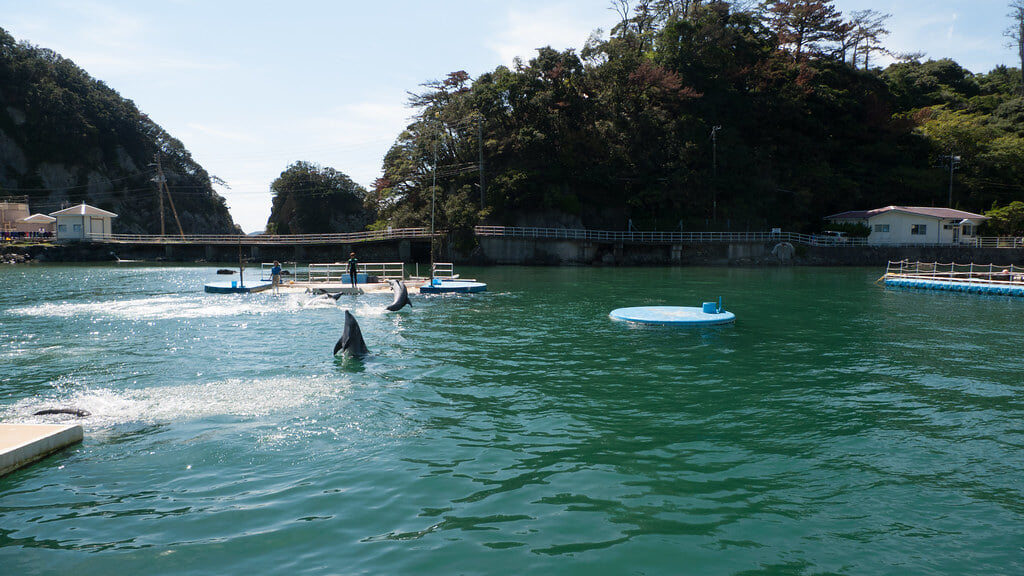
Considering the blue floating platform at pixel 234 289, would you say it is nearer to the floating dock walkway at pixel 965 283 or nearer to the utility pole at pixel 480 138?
the utility pole at pixel 480 138

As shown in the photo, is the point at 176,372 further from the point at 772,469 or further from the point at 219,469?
the point at 772,469

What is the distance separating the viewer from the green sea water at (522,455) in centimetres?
554

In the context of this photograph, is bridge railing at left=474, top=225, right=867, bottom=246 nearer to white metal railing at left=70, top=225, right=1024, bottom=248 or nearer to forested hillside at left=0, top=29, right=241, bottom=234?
white metal railing at left=70, top=225, right=1024, bottom=248

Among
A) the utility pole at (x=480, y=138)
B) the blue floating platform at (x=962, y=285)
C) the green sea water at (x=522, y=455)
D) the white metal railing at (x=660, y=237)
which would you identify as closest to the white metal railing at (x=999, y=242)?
the white metal railing at (x=660, y=237)

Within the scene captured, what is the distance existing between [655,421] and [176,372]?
33.2 feet

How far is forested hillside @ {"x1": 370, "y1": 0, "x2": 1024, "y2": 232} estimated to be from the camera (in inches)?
2368

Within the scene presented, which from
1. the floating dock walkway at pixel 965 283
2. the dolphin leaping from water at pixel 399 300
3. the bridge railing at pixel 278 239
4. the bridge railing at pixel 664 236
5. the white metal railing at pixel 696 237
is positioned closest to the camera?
the dolphin leaping from water at pixel 399 300

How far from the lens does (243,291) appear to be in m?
31.1

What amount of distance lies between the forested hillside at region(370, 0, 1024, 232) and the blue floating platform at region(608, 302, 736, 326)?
3634cm

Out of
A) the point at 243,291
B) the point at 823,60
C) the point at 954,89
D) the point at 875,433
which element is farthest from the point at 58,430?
the point at 954,89

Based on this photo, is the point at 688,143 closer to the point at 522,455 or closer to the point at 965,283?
the point at 965,283

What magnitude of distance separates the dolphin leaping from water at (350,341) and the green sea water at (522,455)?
1.43 ft

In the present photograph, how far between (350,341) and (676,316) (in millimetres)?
10553

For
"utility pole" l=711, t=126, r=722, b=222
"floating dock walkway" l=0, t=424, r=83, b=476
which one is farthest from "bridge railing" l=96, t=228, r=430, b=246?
"floating dock walkway" l=0, t=424, r=83, b=476
